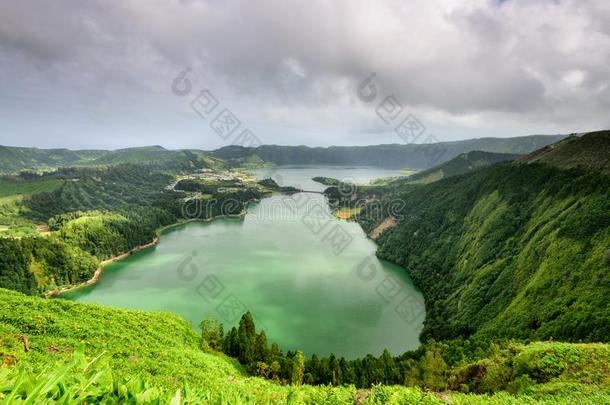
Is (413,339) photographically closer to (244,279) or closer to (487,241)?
(487,241)

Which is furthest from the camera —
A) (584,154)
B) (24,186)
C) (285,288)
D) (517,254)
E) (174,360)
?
(24,186)

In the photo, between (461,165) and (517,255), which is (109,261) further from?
(461,165)

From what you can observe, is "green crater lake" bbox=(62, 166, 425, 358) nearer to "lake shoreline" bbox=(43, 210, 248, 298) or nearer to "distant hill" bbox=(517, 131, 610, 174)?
"lake shoreline" bbox=(43, 210, 248, 298)

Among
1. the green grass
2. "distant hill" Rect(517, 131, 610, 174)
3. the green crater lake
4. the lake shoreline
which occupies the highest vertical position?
the green grass

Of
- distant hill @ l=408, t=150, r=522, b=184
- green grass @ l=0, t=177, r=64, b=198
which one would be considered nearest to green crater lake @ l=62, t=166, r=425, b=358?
green grass @ l=0, t=177, r=64, b=198

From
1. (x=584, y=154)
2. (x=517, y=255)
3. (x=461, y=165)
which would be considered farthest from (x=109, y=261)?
(x=461, y=165)

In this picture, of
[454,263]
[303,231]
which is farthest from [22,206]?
[454,263]
